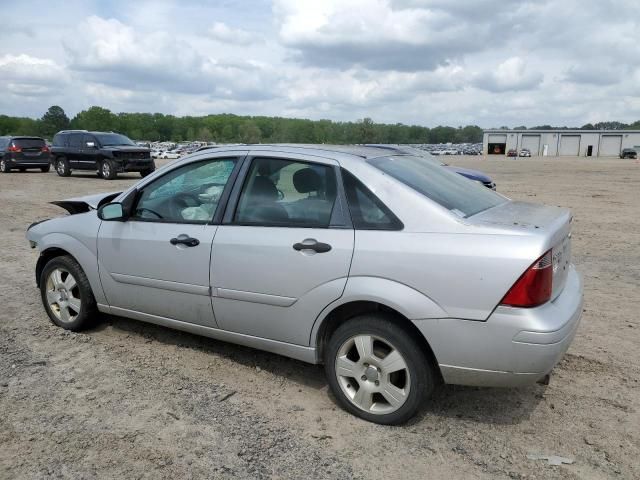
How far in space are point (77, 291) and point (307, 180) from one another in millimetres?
2446

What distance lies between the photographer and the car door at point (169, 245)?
12.8 feet

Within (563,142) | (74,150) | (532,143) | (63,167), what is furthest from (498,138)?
(74,150)

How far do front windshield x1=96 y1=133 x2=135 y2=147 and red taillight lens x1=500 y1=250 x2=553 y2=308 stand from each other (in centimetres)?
2037

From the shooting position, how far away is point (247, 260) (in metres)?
3.61

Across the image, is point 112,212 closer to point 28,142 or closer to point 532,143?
point 28,142

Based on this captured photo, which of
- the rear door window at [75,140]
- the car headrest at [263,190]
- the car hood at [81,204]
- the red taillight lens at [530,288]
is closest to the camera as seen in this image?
the red taillight lens at [530,288]

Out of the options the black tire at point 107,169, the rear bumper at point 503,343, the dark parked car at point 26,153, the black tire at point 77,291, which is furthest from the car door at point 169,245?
the dark parked car at point 26,153

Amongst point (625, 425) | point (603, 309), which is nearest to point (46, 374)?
point (625, 425)

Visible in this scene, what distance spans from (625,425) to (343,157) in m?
2.37

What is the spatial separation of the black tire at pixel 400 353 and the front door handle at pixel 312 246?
0.46 m

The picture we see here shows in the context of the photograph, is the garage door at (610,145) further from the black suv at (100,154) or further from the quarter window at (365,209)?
the quarter window at (365,209)

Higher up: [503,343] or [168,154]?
[503,343]

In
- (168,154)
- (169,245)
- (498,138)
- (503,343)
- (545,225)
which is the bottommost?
(168,154)

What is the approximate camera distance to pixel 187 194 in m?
4.20
